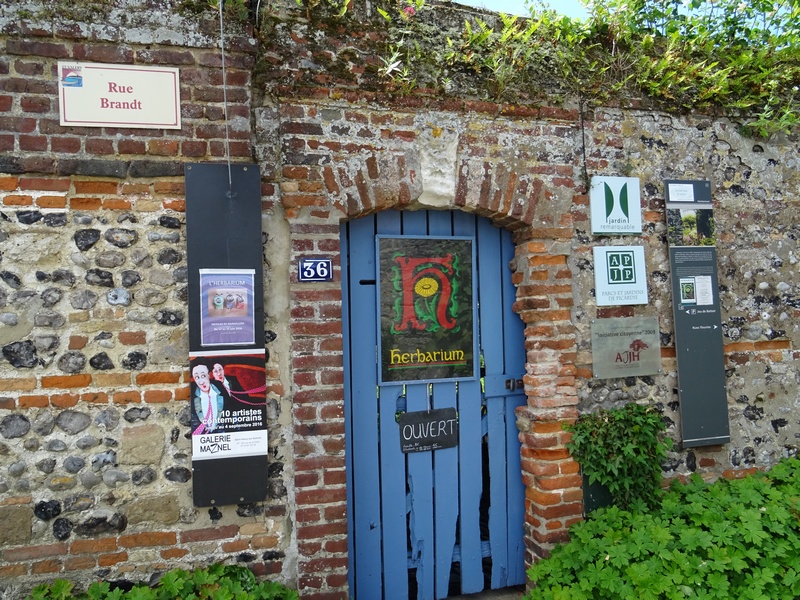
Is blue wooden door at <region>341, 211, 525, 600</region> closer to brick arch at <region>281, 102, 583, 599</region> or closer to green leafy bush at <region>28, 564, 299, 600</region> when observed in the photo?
brick arch at <region>281, 102, 583, 599</region>

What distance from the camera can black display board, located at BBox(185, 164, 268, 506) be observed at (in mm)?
3006

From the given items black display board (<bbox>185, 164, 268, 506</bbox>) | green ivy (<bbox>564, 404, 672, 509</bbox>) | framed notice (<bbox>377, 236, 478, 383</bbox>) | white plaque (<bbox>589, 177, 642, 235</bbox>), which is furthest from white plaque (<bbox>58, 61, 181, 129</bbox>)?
green ivy (<bbox>564, 404, 672, 509</bbox>)

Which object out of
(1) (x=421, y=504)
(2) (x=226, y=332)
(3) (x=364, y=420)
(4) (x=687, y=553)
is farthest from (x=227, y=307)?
(4) (x=687, y=553)

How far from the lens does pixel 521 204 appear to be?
3.53m

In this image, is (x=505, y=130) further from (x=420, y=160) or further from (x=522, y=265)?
(x=522, y=265)

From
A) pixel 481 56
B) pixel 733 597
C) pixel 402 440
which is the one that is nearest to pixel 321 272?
pixel 402 440

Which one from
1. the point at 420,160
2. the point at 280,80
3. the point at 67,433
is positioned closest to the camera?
the point at 67,433

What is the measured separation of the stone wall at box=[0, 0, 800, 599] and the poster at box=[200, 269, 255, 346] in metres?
0.12

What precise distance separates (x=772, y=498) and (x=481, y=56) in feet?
10.5

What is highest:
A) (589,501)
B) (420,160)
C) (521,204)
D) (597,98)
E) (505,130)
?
(597,98)

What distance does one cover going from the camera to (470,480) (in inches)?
144

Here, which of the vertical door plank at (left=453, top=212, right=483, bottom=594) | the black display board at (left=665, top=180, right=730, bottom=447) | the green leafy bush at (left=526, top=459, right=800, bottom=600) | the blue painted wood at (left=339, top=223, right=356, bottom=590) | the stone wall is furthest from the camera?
the black display board at (left=665, top=180, right=730, bottom=447)

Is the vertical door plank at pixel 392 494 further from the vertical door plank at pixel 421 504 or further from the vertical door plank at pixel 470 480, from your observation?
the vertical door plank at pixel 470 480

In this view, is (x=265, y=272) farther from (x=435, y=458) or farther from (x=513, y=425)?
(x=513, y=425)
